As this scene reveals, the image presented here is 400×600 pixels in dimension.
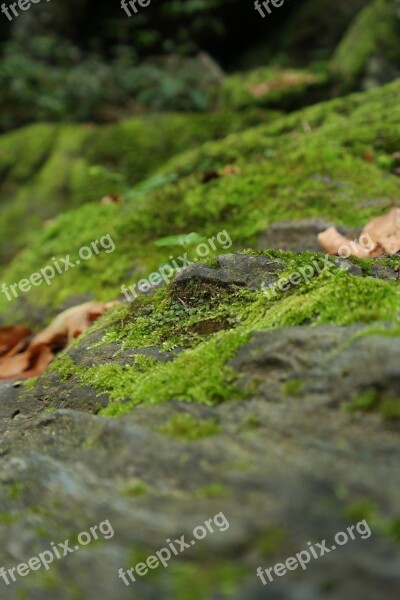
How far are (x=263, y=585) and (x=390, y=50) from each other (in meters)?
6.92

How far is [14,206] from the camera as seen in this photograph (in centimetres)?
680

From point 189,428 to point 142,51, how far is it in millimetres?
10166

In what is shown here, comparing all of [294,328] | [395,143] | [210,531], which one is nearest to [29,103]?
[395,143]

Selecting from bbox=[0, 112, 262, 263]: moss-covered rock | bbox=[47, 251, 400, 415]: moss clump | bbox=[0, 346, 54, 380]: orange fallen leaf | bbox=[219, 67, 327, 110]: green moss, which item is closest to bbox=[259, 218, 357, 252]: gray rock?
bbox=[47, 251, 400, 415]: moss clump

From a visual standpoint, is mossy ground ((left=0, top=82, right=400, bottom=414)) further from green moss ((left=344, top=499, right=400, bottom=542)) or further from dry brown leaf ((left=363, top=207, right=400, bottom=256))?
green moss ((left=344, top=499, right=400, bottom=542))

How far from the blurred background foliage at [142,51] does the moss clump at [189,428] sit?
7152 mm

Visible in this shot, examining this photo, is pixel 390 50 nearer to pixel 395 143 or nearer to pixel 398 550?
pixel 395 143

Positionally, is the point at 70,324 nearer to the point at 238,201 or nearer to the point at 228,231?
the point at 228,231

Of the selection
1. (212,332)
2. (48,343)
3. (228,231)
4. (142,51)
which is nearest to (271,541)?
(212,332)

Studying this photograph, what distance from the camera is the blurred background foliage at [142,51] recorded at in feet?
26.9

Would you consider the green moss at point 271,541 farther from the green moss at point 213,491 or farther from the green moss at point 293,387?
the green moss at point 293,387

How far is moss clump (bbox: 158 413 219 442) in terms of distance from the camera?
1460 mm

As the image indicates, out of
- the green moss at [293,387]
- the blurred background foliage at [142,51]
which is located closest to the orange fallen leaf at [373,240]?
the green moss at [293,387]

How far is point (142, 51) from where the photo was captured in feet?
32.4
